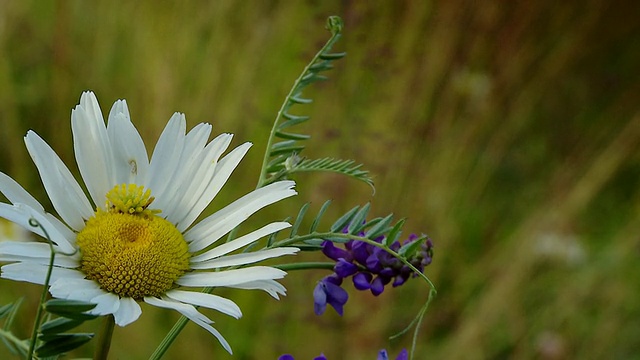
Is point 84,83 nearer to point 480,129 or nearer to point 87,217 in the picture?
point 480,129

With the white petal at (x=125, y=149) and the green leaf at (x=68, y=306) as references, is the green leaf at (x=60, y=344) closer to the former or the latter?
the green leaf at (x=68, y=306)

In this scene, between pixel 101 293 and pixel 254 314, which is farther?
pixel 254 314

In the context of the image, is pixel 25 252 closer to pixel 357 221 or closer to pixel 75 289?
pixel 75 289

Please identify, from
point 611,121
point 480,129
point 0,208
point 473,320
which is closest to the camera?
point 0,208

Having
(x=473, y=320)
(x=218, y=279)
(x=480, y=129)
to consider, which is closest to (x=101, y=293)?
(x=218, y=279)

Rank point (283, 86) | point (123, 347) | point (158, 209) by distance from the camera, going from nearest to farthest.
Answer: point (158, 209)
point (123, 347)
point (283, 86)

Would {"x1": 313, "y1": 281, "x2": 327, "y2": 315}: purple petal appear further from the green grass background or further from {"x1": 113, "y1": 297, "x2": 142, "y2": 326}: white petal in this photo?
the green grass background
